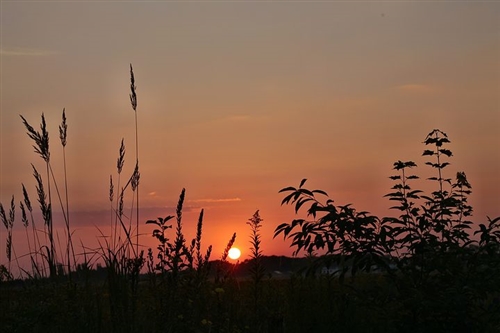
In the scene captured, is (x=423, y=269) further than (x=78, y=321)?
Yes

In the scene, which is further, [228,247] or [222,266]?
[222,266]

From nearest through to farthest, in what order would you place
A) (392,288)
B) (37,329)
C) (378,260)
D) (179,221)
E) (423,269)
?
(179,221) → (37,329) → (378,260) → (423,269) → (392,288)

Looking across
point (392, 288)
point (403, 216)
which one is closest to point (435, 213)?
point (403, 216)

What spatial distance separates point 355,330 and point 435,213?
5.72 feet

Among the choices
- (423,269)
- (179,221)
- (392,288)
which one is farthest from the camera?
(392,288)

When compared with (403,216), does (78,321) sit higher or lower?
lower

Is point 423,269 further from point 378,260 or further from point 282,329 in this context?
point 282,329

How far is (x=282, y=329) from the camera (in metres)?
7.00

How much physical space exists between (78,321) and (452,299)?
3.69 metres

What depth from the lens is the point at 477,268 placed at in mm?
6930

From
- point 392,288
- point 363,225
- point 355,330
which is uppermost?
point 363,225

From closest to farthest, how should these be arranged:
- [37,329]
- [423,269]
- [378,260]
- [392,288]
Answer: [37,329]
[378,260]
[423,269]
[392,288]

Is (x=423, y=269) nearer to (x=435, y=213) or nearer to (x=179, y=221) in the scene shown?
(x=435, y=213)

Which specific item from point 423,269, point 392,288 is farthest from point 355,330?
point 423,269
